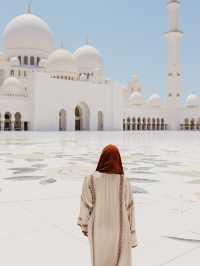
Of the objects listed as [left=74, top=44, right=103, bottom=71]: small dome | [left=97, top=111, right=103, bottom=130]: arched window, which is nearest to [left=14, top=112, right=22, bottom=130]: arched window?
[left=97, top=111, right=103, bottom=130]: arched window

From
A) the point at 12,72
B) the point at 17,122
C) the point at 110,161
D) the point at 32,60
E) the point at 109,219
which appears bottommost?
the point at 109,219

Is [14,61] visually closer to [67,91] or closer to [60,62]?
[60,62]

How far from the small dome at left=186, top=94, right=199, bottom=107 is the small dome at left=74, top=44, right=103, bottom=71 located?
37.7 ft

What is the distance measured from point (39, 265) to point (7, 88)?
2643 cm

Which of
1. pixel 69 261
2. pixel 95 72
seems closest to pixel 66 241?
pixel 69 261

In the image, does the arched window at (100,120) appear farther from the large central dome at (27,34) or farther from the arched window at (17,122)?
the large central dome at (27,34)

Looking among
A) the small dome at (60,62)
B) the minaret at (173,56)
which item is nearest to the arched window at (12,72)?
the small dome at (60,62)

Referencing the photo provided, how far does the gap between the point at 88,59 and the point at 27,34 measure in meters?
6.32

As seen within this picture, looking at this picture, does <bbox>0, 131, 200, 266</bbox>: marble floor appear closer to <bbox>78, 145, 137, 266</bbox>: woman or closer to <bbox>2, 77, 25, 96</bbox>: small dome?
<bbox>78, 145, 137, 266</bbox>: woman

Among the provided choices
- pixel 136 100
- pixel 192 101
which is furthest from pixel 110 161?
pixel 192 101

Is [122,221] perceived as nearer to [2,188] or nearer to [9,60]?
[2,188]

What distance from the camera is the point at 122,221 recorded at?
51.3 inches

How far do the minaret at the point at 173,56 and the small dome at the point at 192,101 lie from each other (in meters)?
5.61

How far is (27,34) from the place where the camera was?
31.6m
